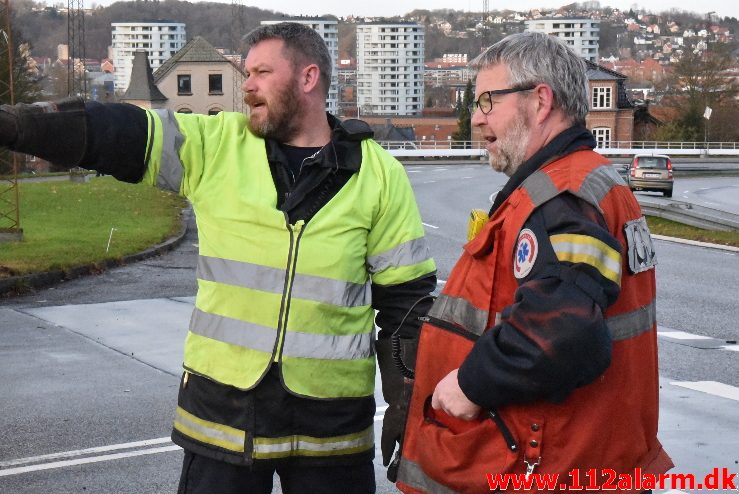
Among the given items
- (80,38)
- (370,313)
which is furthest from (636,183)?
(370,313)

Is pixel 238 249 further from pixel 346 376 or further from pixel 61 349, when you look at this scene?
pixel 61 349

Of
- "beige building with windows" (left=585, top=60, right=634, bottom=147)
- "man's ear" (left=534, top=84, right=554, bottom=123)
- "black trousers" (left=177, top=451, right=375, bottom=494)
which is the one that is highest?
"man's ear" (left=534, top=84, right=554, bottom=123)

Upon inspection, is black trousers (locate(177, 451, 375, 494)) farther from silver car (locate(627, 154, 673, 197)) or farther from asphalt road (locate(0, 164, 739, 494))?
silver car (locate(627, 154, 673, 197))

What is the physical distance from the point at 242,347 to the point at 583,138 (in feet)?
4.24

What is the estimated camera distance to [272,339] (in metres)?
3.87

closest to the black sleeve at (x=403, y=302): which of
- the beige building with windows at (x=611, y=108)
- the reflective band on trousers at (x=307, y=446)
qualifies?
the reflective band on trousers at (x=307, y=446)

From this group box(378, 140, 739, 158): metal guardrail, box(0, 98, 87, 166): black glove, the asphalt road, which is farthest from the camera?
box(378, 140, 739, 158): metal guardrail

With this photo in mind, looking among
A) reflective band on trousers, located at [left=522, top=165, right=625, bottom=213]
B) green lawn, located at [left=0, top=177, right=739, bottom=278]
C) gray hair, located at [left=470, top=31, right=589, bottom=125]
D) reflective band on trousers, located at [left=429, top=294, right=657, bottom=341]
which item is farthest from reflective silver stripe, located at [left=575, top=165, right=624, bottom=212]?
green lawn, located at [left=0, top=177, right=739, bottom=278]

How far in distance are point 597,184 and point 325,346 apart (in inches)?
46.0

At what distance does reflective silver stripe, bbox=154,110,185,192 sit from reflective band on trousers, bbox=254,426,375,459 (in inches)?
35.4

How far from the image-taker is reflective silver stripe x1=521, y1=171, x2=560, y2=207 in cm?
308

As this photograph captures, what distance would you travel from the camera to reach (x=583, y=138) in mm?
3322

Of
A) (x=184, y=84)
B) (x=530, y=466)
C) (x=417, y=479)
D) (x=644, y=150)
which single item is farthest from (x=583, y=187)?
(x=184, y=84)

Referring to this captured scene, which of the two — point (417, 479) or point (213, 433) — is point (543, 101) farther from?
point (213, 433)
